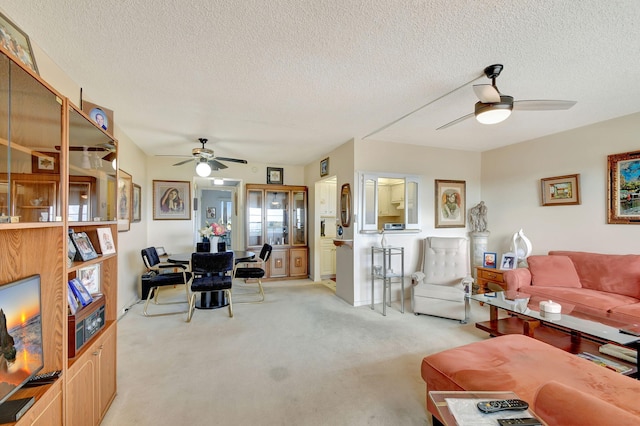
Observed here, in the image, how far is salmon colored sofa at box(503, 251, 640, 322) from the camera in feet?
8.83

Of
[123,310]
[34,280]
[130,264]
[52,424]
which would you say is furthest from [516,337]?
[130,264]

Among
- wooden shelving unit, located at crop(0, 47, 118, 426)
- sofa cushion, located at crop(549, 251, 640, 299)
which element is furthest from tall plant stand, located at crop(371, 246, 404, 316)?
wooden shelving unit, located at crop(0, 47, 118, 426)

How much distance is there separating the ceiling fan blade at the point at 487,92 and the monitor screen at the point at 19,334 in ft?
8.95

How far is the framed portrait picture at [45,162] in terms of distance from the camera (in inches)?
47.4

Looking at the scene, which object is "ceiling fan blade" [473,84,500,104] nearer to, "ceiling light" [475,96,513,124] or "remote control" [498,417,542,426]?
"ceiling light" [475,96,513,124]

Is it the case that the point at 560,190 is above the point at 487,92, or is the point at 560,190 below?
below

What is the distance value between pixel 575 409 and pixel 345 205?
3.56 m

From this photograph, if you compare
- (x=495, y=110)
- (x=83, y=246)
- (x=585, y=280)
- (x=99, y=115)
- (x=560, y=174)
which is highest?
(x=495, y=110)

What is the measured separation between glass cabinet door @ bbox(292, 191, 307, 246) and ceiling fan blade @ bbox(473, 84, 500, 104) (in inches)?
167

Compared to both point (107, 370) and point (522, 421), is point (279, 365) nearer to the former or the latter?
point (107, 370)

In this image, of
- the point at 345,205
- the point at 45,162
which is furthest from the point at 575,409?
the point at 345,205

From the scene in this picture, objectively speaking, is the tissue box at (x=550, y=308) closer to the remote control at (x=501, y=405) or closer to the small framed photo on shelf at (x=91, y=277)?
the remote control at (x=501, y=405)

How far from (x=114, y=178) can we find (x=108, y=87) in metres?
1.06

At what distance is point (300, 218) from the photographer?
5.93 meters
